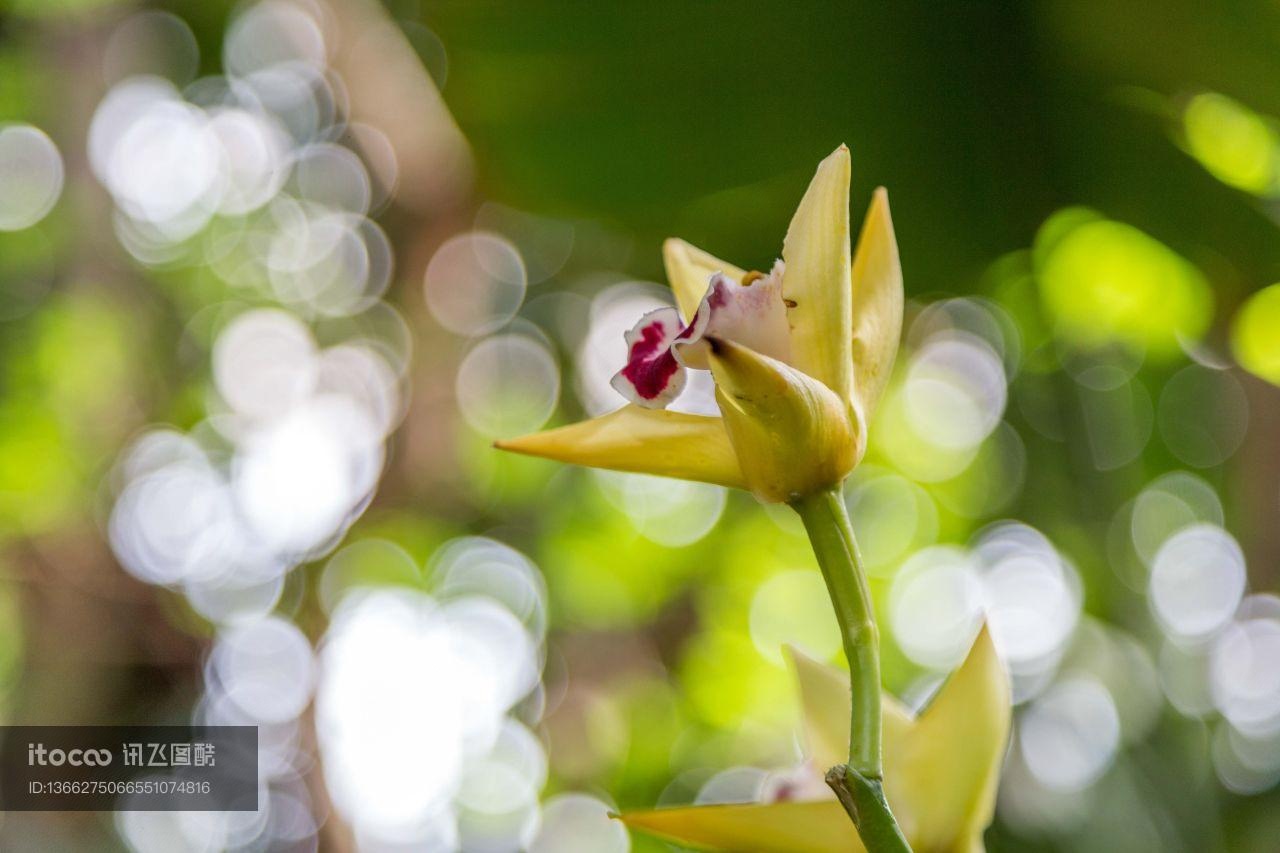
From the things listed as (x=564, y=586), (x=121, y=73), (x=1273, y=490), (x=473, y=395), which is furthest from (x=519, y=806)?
(x=121, y=73)

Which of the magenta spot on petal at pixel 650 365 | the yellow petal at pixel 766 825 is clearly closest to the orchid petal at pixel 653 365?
the magenta spot on petal at pixel 650 365

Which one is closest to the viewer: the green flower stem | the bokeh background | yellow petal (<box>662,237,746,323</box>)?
the green flower stem

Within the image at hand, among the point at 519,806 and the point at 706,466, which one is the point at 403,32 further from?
the point at 519,806

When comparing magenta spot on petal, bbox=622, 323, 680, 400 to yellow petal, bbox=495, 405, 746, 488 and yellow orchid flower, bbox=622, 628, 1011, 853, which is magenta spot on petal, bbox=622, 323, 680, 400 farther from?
yellow orchid flower, bbox=622, 628, 1011, 853

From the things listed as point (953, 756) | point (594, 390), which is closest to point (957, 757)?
point (953, 756)

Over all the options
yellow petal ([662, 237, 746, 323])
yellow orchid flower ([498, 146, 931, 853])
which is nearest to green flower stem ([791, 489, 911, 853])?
yellow orchid flower ([498, 146, 931, 853])

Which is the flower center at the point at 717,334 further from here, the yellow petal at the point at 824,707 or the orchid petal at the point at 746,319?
the yellow petal at the point at 824,707

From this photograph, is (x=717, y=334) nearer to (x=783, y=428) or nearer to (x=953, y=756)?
(x=783, y=428)
